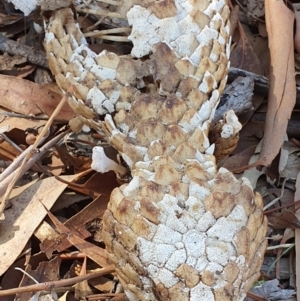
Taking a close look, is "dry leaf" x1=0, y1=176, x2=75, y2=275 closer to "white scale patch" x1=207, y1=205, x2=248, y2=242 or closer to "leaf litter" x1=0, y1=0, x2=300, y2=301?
"leaf litter" x1=0, y1=0, x2=300, y2=301

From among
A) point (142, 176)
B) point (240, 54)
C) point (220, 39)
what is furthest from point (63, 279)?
point (240, 54)

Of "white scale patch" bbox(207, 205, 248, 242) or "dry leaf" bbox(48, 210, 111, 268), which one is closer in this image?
"white scale patch" bbox(207, 205, 248, 242)

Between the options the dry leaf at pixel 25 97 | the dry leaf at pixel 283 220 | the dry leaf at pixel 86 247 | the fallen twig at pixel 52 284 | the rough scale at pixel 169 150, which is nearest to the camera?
the rough scale at pixel 169 150

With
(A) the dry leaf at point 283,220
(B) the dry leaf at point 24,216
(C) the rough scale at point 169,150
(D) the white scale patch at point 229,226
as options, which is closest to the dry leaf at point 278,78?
(A) the dry leaf at point 283,220

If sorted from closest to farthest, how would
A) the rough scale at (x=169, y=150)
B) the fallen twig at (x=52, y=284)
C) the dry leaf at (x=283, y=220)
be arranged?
the rough scale at (x=169, y=150) < the fallen twig at (x=52, y=284) < the dry leaf at (x=283, y=220)

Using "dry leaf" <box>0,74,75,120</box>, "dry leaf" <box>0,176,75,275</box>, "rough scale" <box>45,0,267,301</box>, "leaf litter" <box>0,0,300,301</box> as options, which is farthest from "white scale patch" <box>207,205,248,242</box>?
"dry leaf" <box>0,74,75,120</box>

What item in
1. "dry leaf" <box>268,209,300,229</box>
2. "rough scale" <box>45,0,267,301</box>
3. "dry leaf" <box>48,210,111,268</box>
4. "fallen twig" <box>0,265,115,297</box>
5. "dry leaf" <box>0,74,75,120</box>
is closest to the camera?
"rough scale" <box>45,0,267,301</box>

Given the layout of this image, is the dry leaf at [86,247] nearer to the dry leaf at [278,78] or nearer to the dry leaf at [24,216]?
the dry leaf at [24,216]
